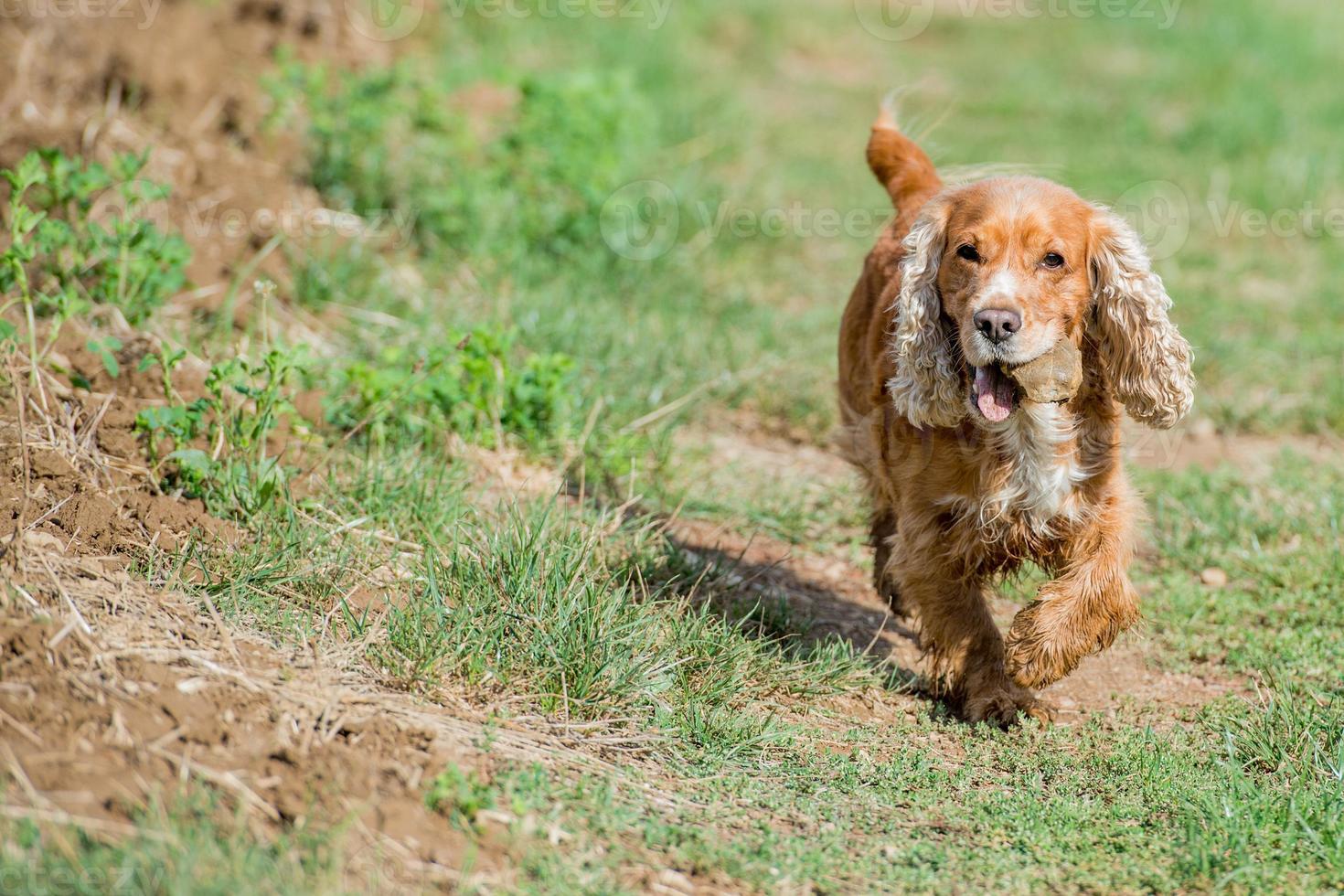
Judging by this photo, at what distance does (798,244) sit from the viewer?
24.8ft

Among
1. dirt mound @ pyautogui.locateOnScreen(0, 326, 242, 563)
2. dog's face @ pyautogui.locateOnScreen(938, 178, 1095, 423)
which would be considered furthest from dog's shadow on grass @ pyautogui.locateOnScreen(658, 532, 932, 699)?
dirt mound @ pyautogui.locateOnScreen(0, 326, 242, 563)

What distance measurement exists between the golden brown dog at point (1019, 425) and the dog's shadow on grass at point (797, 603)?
10.9 inches

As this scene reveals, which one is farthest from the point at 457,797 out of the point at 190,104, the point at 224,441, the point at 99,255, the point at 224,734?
the point at 190,104

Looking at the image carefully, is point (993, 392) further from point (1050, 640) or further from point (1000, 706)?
point (1000, 706)

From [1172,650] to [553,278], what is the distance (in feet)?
10.7

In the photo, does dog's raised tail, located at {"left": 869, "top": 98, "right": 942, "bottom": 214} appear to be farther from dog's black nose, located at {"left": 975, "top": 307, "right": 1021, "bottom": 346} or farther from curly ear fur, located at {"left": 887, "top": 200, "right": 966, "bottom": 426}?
dog's black nose, located at {"left": 975, "top": 307, "right": 1021, "bottom": 346}

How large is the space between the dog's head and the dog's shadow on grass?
2.46 ft

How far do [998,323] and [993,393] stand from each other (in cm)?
23

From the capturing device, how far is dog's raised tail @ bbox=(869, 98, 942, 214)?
15.7 feet

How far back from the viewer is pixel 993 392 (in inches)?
143

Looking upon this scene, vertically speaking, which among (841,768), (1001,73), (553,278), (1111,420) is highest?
(1001,73)

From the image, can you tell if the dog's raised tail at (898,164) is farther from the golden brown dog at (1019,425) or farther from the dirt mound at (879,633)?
the dirt mound at (879,633)

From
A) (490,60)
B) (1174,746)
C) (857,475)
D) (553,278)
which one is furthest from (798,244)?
(1174,746)

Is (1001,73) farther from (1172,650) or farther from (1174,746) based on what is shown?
(1174,746)
